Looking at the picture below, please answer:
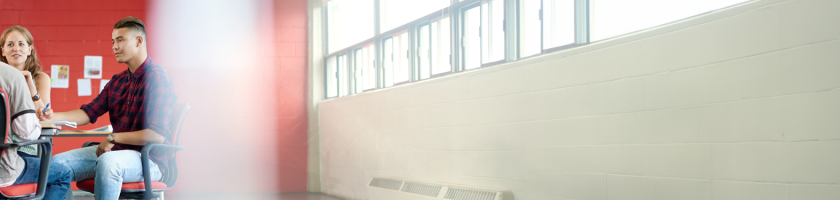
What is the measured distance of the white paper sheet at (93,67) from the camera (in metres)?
5.98

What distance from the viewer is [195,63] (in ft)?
20.3

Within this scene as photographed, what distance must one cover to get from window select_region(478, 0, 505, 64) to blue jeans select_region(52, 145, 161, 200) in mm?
1956

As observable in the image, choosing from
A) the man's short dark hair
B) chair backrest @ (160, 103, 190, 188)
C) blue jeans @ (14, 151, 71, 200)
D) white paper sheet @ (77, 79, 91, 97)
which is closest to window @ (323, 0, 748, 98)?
chair backrest @ (160, 103, 190, 188)

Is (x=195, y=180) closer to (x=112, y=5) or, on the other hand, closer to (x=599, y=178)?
(x=112, y=5)

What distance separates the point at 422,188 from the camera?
4.05 meters

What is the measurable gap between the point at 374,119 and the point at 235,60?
210cm

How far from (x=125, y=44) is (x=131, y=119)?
1.00 ft

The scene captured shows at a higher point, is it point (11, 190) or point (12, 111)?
point (12, 111)

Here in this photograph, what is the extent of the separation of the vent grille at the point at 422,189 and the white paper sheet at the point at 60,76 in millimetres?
3879

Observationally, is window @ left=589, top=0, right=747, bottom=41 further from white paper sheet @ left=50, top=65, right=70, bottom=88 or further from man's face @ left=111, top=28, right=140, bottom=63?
white paper sheet @ left=50, top=65, right=70, bottom=88

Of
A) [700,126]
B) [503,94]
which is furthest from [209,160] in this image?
[700,126]

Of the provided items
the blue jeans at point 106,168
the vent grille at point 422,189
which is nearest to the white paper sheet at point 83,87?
the vent grille at point 422,189

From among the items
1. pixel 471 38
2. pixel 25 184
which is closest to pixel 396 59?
pixel 471 38

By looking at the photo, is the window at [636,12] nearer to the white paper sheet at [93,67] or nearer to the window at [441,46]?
the window at [441,46]
